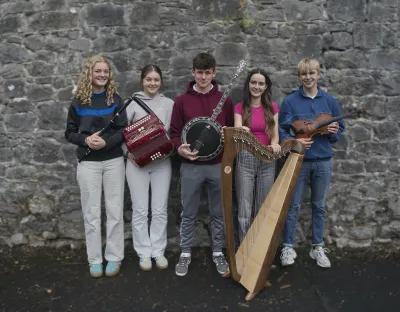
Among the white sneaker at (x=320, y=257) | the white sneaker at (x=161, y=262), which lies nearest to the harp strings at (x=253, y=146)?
the white sneaker at (x=320, y=257)

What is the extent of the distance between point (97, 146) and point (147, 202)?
0.73 m

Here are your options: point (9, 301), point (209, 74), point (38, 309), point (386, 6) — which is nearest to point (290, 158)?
point (209, 74)

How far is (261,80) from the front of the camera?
10.8ft

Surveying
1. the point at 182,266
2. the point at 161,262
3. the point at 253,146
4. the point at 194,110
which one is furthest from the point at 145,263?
the point at 253,146

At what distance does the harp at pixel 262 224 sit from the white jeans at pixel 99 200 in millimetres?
1141

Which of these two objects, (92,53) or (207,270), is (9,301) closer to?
(207,270)

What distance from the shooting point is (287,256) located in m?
3.54

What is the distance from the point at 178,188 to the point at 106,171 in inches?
32.4

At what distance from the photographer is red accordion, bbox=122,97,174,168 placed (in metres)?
3.19

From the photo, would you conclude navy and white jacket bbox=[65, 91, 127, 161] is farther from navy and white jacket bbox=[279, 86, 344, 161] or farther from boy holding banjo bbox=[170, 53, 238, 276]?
navy and white jacket bbox=[279, 86, 344, 161]

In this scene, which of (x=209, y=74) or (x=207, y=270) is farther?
(x=207, y=270)

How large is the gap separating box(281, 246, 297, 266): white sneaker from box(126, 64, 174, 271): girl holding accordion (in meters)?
1.11

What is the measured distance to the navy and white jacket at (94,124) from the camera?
3.24 meters

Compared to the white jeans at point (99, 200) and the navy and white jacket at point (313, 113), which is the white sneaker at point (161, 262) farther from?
the navy and white jacket at point (313, 113)
